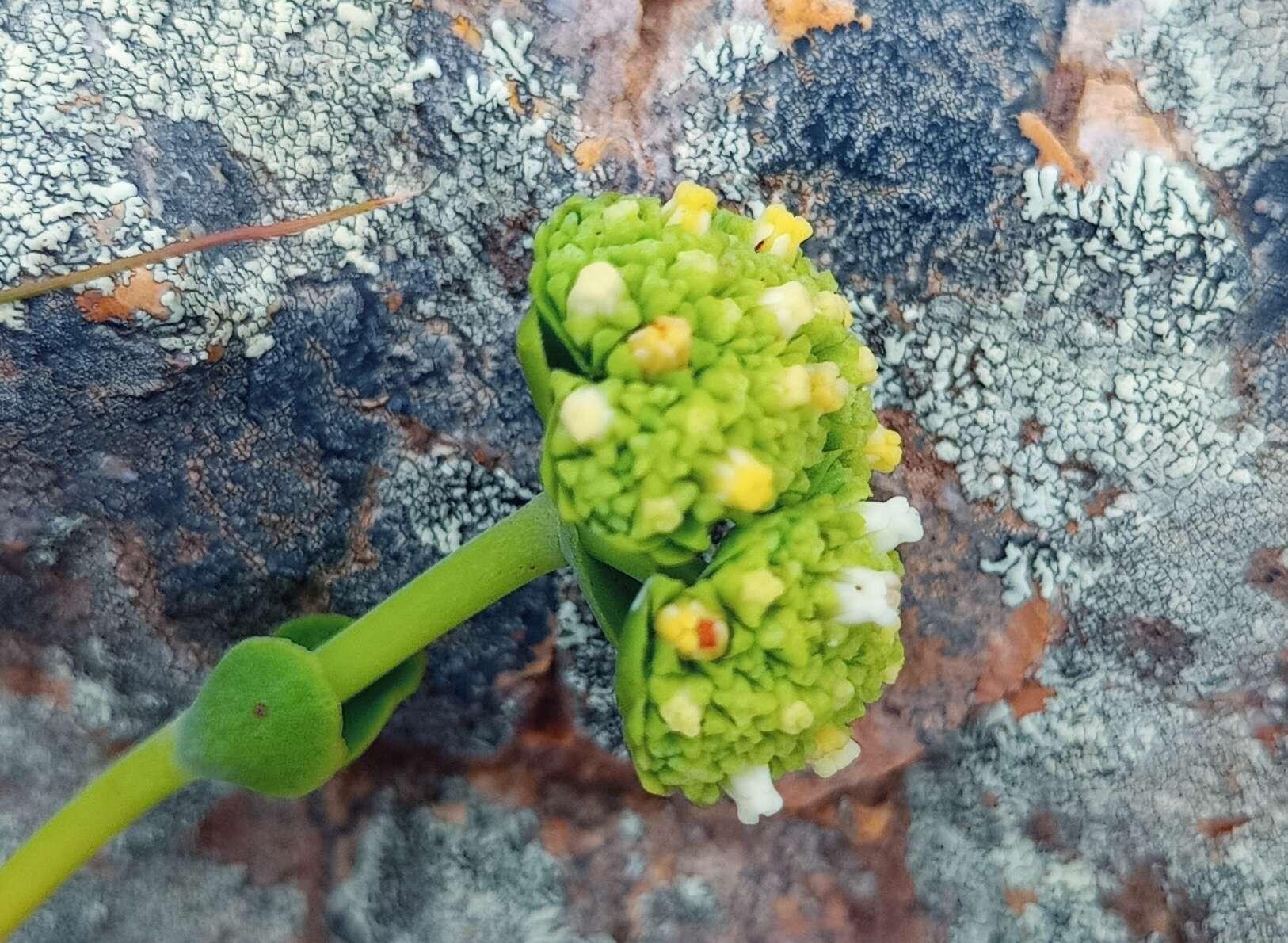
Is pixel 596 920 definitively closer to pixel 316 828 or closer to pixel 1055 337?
pixel 316 828

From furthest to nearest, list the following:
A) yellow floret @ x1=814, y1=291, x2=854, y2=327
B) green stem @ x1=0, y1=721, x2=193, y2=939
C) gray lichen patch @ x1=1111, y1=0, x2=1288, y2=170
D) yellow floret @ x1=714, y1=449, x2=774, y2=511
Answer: gray lichen patch @ x1=1111, y1=0, x2=1288, y2=170, green stem @ x1=0, y1=721, x2=193, y2=939, yellow floret @ x1=814, y1=291, x2=854, y2=327, yellow floret @ x1=714, y1=449, x2=774, y2=511

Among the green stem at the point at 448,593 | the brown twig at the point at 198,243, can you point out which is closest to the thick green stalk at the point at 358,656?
the green stem at the point at 448,593

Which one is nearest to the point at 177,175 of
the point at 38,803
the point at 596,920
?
the point at 38,803

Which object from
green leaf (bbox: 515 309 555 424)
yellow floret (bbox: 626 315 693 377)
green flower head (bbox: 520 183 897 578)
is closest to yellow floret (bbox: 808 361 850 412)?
green flower head (bbox: 520 183 897 578)

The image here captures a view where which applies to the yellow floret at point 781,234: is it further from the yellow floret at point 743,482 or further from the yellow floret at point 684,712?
the yellow floret at point 684,712

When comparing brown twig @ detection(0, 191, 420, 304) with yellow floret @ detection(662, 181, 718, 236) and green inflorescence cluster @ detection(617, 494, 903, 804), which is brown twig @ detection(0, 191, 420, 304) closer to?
yellow floret @ detection(662, 181, 718, 236)
